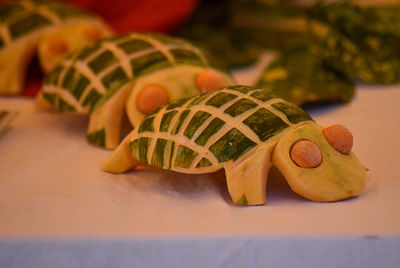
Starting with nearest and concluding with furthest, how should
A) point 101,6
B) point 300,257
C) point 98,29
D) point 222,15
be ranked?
point 300,257
point 98,29
point 101,6
point 222,15

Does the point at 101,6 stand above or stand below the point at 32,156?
above

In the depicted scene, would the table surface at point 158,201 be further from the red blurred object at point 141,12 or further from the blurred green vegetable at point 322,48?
the red blurred object at point 141,12

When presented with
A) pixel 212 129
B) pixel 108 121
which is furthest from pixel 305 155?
pixel 108 121

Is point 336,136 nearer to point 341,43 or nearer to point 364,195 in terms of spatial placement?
point 364,195

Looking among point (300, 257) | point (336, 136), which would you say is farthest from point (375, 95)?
point (300, 257)

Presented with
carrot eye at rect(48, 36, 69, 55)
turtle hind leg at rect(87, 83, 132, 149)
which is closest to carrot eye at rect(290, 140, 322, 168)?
turtle hind leg at rect(87, 83, 132, 149)
